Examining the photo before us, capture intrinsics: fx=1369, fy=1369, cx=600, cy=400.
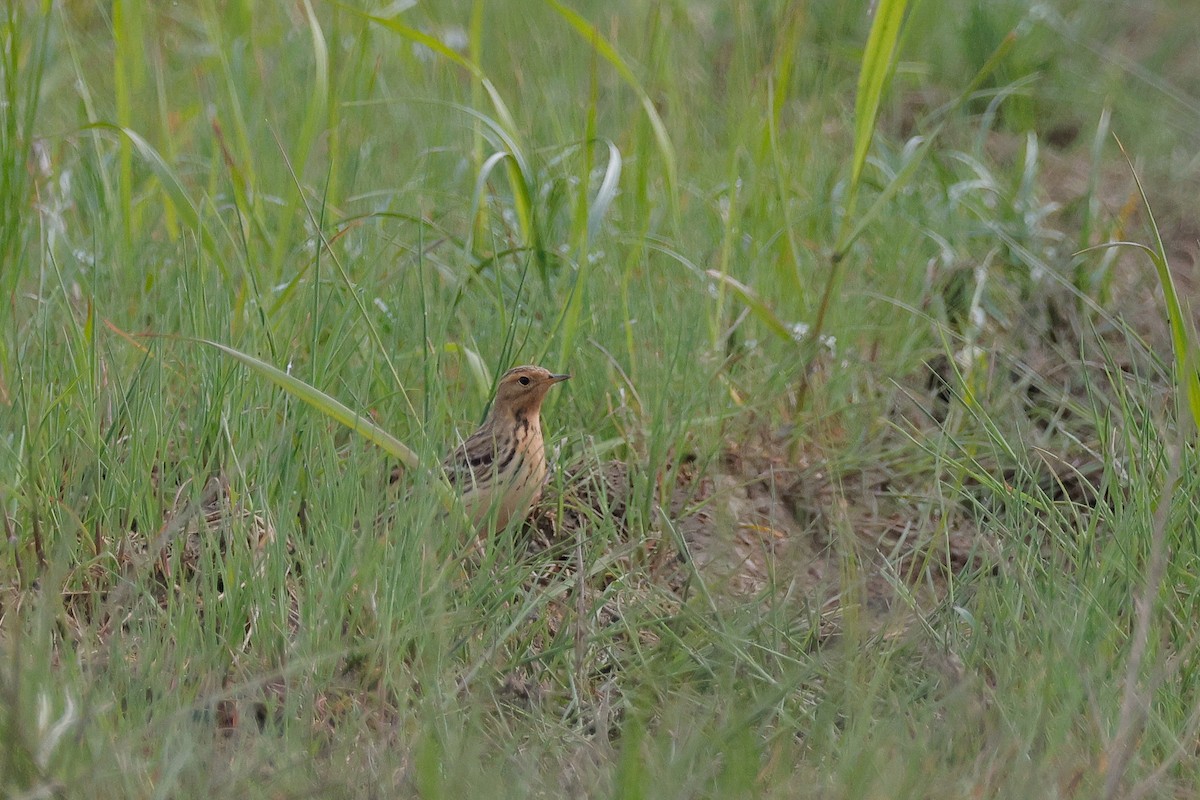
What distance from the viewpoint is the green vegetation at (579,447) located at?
2.51 m

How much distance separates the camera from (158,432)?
10.7ft

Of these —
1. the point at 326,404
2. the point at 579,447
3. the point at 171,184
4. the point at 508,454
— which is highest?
the point at 171,184

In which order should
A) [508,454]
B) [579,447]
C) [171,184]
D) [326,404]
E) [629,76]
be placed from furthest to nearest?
[629,76], [579,447], [171,184], [508,454], [326,404]

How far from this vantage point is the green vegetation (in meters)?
2.51

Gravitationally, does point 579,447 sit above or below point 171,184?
below

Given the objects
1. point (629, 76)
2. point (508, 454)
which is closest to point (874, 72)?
point (629, 76)

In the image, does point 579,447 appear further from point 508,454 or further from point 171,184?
point 171,184

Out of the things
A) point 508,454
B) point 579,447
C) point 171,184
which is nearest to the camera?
point 508,454

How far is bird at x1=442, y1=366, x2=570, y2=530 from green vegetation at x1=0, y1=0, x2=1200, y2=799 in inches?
4.0

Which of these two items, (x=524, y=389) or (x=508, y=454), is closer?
(x=508, y=454)

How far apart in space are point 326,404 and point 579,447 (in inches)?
42.0

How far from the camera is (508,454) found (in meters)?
3.71

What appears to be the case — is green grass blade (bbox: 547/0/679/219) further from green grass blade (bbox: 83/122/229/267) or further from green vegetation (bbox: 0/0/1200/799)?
green grass blade (bbox: 83/122/229/267)

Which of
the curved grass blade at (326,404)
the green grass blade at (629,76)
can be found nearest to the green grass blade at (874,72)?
the green grass blade at (629,76)
